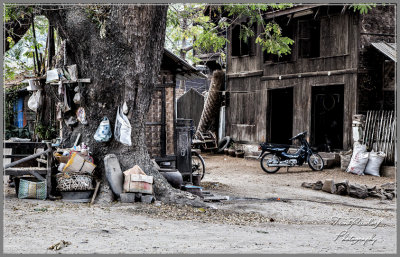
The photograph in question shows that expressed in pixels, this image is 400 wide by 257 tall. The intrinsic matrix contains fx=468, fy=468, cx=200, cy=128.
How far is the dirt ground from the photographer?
5.48 meters

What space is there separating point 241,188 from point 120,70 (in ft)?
16.1

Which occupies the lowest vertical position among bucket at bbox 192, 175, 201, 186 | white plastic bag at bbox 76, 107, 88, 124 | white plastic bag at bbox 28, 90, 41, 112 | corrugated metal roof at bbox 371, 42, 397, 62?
bucket at bbox 192, 175, 201, 186

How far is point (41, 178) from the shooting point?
862cm

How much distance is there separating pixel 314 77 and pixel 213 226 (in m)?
12.4

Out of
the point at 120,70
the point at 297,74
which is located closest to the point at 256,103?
the point at 297,74

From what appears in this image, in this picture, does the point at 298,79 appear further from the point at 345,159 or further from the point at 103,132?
the point at 103,132

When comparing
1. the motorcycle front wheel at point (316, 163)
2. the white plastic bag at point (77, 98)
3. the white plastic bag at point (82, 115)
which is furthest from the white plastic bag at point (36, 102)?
the motorcycle front wheel at point (316, 163)

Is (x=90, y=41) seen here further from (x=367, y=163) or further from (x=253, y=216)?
(x=367, y=163)

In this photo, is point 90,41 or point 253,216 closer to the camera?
point 253,216

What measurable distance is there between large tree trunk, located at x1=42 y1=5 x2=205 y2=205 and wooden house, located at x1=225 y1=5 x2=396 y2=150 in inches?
382

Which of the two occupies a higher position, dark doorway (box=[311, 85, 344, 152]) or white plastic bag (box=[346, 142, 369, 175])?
dark doorway (box=[311, 85, 344, 152])

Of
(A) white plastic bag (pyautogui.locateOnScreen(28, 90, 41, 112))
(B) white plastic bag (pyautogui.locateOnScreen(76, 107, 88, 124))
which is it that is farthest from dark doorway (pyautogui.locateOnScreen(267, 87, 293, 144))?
(B) white plastic bag (pyautogui.locateOnScreen(76, 107, 88, 124))

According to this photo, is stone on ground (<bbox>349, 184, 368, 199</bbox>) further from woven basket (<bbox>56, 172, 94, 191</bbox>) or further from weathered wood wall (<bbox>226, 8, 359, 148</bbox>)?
woven basket (<bbox>56, 172, 94, 191</bbox>)

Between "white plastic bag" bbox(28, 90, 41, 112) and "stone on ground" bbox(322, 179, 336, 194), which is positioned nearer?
"white plastic bag" bbox(28, 90, 41, 112)
